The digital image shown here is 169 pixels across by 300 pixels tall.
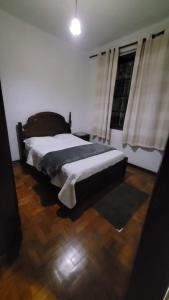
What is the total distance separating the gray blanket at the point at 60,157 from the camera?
177cm

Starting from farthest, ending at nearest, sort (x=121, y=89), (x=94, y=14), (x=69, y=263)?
(x=121, y=89) < (x=94, y=14) < (x=69, y=263)

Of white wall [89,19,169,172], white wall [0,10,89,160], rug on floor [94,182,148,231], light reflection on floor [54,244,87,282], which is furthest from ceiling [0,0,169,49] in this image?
light reflection on floor [54,244,87,282]

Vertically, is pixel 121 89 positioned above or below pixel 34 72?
below

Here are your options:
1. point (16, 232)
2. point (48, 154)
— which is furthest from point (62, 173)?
point (16, 232)

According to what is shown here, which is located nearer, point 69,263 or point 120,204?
point 69,263

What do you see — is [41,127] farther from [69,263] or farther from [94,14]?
[69,263]

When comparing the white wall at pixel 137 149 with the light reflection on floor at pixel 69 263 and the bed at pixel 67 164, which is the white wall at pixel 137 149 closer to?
the bed at pixel 67 164

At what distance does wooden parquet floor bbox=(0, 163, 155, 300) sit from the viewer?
0.98 metres

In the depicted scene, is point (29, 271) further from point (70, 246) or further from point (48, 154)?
point (48, 154)

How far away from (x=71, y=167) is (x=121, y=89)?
2.53m

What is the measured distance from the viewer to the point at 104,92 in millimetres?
3285

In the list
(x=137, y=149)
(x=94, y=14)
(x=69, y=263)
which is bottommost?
(x=69, y=263)

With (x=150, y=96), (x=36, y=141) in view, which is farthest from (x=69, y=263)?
(x=150, y=96)

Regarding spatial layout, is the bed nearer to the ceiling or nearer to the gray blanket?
the gray blanket
